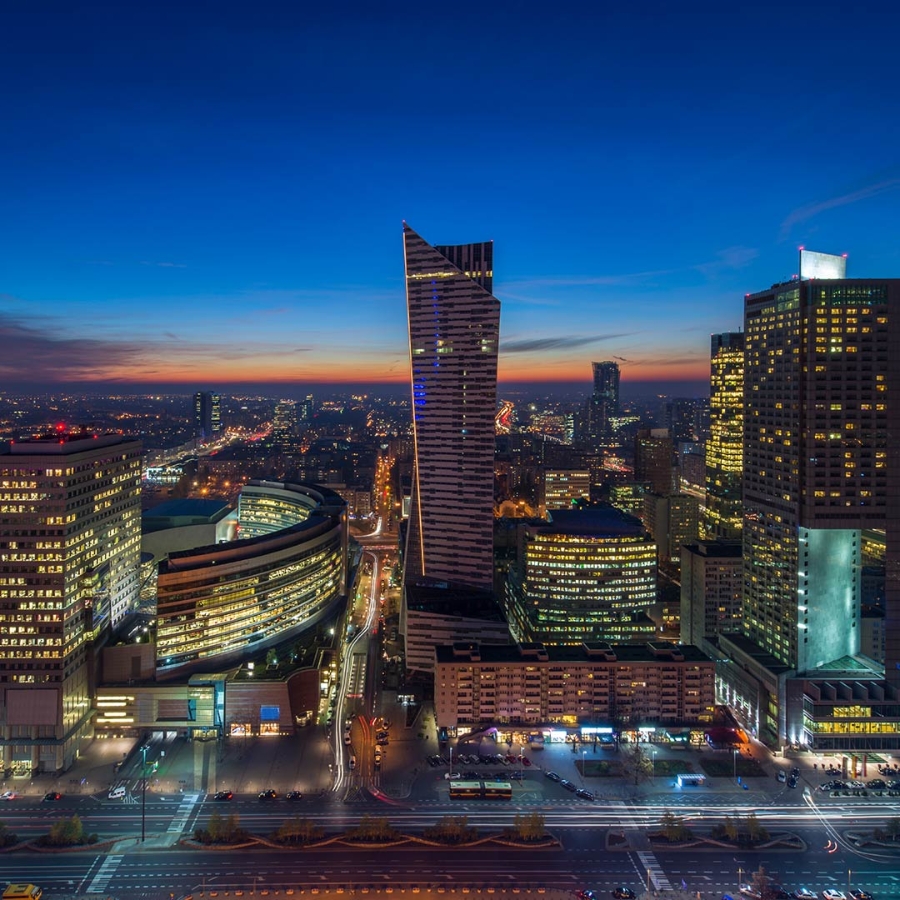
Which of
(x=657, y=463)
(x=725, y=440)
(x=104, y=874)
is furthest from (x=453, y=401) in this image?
(x=657, y=463)

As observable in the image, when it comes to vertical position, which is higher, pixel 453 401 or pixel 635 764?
pixel 453 401

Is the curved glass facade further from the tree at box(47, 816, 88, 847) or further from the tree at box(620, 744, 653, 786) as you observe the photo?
the tree at box(620, 744, 653, 786)

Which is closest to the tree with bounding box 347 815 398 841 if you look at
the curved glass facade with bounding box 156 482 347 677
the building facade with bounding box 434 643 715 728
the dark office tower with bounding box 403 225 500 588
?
the building facade with bounding box 434 643 715 728

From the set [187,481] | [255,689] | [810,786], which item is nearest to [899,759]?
[810,786]

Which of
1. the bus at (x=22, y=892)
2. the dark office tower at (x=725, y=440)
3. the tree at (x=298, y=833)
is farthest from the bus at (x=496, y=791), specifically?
the dark office tower at (x=725, y=440)

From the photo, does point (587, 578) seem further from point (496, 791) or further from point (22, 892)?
point (22, 892)

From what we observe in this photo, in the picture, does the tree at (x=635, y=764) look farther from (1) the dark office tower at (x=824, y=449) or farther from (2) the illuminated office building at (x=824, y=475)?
(1) the dark office tower at (x=824, y=449)
